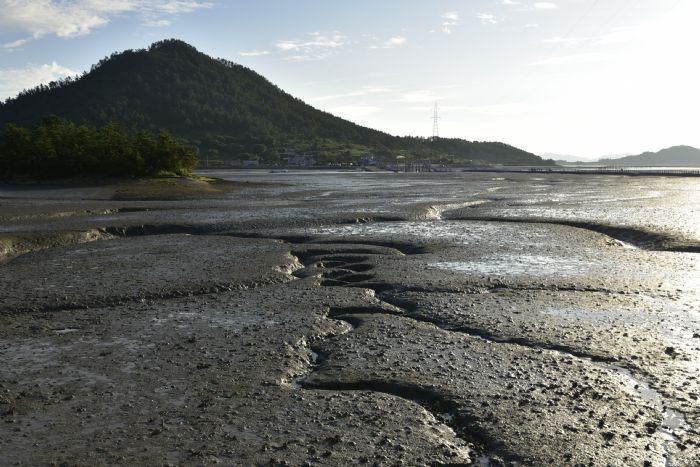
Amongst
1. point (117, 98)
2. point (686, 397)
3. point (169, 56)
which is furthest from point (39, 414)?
point (169, 56)

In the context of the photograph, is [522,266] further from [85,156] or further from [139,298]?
[85,156]

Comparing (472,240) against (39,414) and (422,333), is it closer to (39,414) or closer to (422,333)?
(422,333)

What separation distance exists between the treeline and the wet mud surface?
29828 millimetres

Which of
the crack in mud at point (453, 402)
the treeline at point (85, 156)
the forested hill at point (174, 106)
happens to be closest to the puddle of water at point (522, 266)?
the crack in mud at point (453, 402)

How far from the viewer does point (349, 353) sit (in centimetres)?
777

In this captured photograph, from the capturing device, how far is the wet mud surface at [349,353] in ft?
17.8

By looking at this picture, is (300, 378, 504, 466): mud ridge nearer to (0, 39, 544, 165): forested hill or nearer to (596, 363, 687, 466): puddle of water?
(596, 363, 687, 466): puddle of water

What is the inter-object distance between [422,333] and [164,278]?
18.1ft

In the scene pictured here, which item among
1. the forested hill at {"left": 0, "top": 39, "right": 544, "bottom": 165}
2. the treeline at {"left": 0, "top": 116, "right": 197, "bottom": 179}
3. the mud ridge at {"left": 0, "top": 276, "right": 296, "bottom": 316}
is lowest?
the mud ridge at {"left": 0, "top": 276, "right": 296, "bottom": 316}

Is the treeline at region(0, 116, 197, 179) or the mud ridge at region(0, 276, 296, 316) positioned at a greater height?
the treeline at region(0, 116, 197, 179)

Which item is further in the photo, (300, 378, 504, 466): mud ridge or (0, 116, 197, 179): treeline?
(0, 116, 197, 179): treeline

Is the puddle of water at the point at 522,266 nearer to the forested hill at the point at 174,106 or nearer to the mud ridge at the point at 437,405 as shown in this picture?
the mud ridge at the point at 437,405

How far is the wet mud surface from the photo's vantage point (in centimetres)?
543

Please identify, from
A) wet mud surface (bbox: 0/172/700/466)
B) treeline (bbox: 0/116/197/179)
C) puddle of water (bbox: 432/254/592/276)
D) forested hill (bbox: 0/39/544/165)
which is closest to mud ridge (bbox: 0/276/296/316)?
wet mud surface (bbox: 0/172/700/466)
